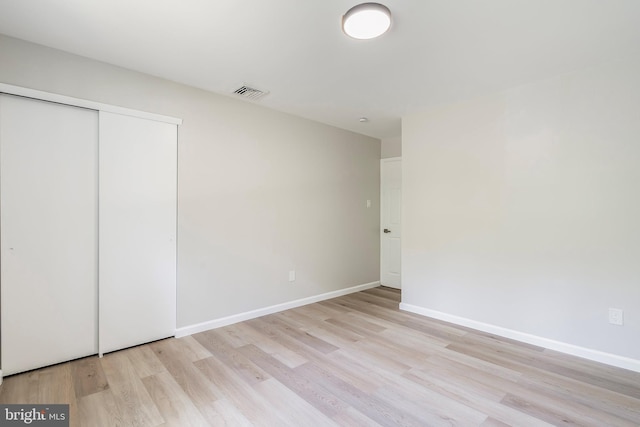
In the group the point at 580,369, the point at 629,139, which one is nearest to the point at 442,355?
the point at 580,369

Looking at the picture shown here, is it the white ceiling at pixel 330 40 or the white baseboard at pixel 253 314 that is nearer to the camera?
the white ceiling at pixel 330 40

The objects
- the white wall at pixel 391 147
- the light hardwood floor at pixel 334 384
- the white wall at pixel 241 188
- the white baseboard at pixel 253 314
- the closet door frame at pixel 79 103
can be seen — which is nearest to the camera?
the light hardwood floor at pixel 334 384

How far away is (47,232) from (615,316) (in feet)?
15.1

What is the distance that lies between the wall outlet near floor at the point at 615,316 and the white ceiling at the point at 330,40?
2.05m

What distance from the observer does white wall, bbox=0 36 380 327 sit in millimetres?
2615

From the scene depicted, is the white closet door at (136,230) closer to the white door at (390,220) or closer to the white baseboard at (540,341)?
the white baseboard at (540,341)

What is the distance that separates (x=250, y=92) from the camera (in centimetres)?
319

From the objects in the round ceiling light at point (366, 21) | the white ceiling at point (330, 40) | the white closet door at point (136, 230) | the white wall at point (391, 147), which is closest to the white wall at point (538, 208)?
the white ceiling at point (330, 40)

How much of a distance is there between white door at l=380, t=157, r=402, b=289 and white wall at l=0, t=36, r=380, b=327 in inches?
22.1

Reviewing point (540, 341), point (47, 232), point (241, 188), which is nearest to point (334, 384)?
point (540, 341)

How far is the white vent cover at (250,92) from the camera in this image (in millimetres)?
3097

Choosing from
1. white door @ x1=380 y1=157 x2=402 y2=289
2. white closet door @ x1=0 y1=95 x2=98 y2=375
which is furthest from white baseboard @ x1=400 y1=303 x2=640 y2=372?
white closet door @ x1=0 y1=95 x2=98 y2=375

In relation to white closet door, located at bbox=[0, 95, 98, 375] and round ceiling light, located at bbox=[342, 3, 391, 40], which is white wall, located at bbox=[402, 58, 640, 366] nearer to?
round ceiling light, located at bbox=[342, 3, 391, 40]

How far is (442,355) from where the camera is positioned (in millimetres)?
2666
